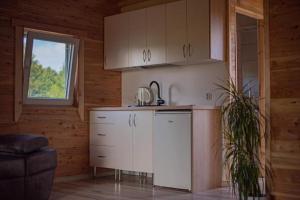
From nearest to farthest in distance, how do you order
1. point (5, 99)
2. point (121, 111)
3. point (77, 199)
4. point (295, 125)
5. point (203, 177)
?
point (295, 125)
point (77, 199)
point (203, 177)
point (5, 99)
point (121, 111)

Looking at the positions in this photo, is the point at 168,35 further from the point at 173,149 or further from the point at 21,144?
the point at 21,144

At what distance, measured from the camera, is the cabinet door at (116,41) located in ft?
19.7

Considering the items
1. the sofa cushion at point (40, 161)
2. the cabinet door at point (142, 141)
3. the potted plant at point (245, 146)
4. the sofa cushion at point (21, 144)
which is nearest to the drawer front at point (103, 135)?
the cabinet door at point (142, 141)

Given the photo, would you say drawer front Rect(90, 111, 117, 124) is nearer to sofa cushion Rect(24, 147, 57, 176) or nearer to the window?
the window

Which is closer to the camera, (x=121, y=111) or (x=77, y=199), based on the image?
(x=77, y=199)

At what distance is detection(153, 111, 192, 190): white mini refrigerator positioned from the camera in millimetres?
4723

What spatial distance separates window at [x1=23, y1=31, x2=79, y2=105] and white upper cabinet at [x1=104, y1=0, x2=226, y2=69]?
63cm

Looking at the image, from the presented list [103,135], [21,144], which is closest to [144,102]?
[103,135]

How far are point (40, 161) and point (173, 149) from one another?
1.57 metres

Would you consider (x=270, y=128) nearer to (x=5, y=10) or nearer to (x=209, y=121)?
(x=209, y=121)

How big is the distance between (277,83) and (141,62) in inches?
87.6

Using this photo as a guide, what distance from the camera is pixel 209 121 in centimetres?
495

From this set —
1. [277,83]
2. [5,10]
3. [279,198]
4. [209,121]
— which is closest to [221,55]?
[209,121]

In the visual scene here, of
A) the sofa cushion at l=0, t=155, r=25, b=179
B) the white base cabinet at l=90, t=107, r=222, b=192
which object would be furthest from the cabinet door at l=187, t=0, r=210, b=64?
the sofa cushion at l=0, t=155, r=25, b=179
